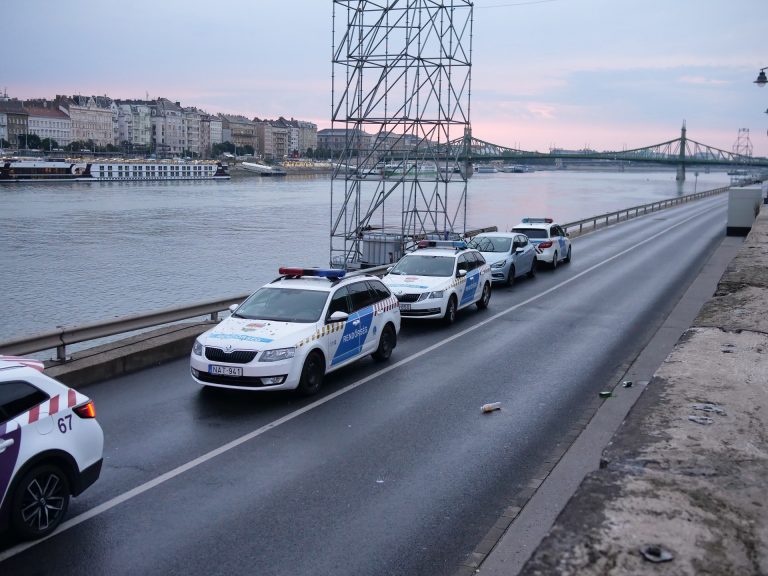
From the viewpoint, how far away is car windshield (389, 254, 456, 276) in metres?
17.0

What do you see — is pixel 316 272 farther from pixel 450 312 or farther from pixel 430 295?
pixel 450 312

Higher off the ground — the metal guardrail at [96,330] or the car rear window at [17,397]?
the car rear window at [17,397]

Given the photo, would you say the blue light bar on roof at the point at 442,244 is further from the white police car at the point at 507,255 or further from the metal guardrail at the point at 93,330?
the metal guardrail at the point at 93,330

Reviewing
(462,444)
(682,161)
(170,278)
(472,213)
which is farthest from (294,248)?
(682,161)

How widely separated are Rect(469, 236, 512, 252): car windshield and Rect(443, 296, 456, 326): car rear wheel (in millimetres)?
6643

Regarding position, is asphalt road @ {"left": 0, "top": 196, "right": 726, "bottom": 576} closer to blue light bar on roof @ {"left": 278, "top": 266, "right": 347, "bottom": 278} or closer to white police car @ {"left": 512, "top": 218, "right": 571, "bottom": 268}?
blue light bar on roof @ {"left": 278, "top": 266, "right": 347, "bottom": 278}

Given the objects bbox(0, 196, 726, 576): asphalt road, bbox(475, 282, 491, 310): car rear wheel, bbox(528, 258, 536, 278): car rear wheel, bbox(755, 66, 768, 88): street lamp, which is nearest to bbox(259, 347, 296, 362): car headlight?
bbox(0, 196, 726, 576): asphalt road

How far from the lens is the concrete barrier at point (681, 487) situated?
13.8 ft

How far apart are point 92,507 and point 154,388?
159 inches

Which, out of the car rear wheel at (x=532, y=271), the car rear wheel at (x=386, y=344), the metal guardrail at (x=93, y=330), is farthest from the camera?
the car rear wheel at (x=532, y=271)

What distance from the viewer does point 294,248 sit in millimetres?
46875

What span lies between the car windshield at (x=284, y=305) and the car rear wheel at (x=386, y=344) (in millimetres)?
1633

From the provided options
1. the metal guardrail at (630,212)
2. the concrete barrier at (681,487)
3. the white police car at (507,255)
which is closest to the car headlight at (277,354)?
the concrete barrier at (681,487)

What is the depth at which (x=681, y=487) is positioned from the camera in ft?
17.3
